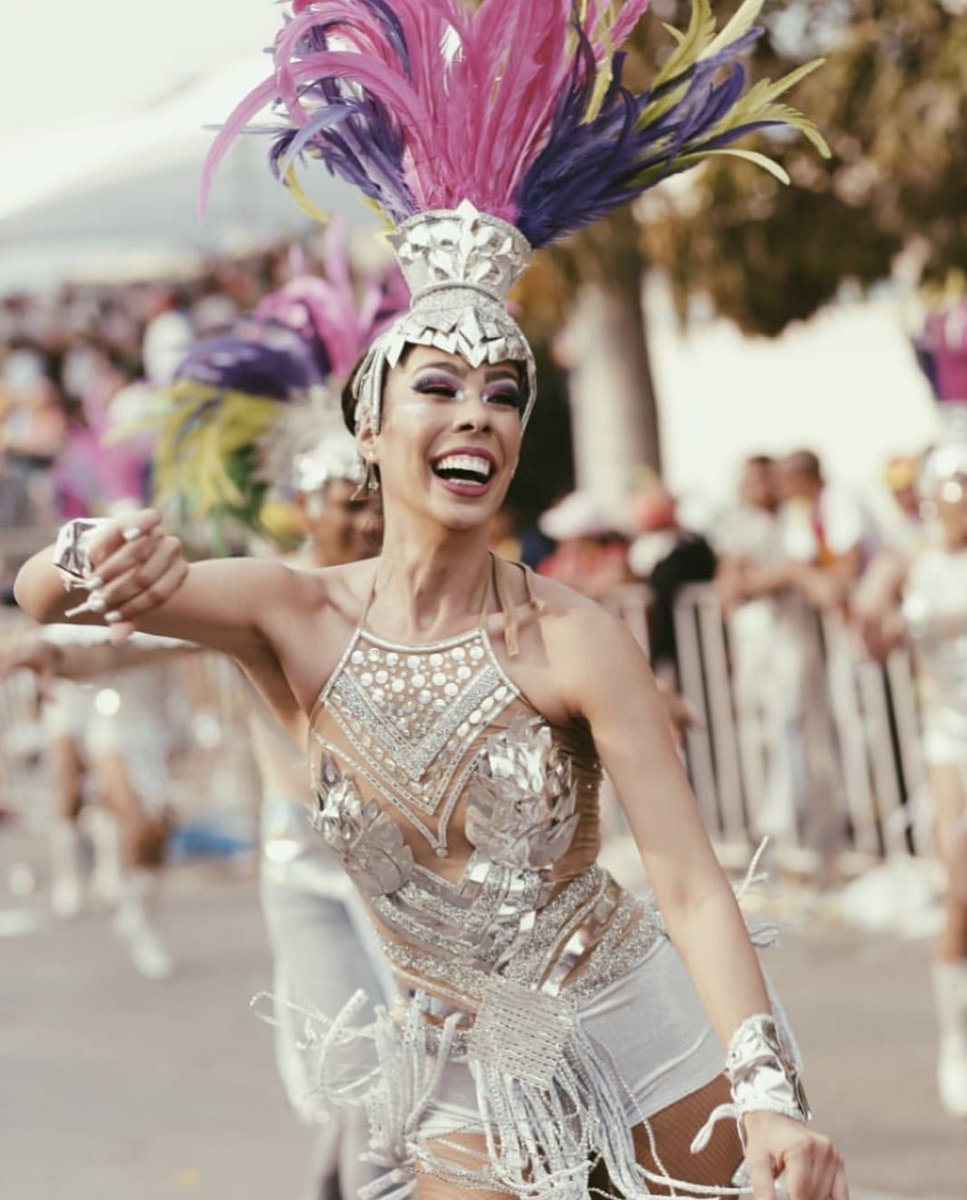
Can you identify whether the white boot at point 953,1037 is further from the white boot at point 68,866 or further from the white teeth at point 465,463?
the white boot at point 68,866

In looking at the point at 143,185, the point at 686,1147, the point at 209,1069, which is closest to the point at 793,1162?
the point at 686,1147

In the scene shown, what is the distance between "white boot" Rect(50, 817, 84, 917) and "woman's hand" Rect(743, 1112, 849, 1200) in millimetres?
8224

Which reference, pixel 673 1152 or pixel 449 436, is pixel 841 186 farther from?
pixel 673 1152

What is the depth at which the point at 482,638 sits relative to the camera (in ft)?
10.1

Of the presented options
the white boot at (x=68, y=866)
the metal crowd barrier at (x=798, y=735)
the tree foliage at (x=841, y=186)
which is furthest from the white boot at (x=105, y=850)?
the tree foliage at (x=841, y=186)


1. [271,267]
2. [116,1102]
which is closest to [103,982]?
[116,1102]

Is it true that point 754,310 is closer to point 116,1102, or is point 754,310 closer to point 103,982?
point 103,982

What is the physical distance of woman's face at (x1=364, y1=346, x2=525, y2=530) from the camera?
118 inches

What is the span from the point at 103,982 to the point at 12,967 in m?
0.60

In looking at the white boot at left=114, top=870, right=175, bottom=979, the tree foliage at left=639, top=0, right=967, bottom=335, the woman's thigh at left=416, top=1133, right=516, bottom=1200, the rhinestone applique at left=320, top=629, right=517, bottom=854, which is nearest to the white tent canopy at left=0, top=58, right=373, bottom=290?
the tree foliage at left=639, top=0, right=967, bottom=335

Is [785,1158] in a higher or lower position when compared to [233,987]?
higher

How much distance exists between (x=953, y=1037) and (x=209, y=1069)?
2.43 metres

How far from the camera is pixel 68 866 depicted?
10.7 metres

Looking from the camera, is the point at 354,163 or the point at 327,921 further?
the point at 327,921
